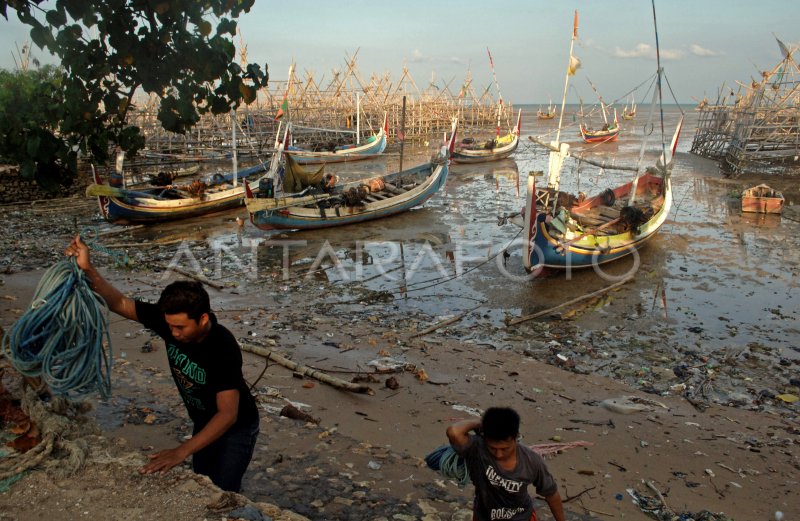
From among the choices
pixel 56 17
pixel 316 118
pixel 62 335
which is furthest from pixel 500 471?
pixel 316 118

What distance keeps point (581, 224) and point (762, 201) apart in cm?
657

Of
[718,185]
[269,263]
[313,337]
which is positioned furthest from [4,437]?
[718,185]

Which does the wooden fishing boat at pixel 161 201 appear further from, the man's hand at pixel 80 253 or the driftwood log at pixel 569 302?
the man's hand at pixel 80 253

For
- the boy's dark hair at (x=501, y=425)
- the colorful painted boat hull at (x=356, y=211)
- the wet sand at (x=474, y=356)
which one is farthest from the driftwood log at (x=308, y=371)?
the colorful painted boat hull at (x=356, y=211)

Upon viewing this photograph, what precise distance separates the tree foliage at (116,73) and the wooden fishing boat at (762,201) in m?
15.2

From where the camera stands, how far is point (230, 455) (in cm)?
261

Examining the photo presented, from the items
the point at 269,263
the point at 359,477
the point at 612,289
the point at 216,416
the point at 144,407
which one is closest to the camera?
the point at 216,416

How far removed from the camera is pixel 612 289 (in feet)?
31.5

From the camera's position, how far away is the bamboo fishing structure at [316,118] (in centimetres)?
2355

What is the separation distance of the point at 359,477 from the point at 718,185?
19.8m

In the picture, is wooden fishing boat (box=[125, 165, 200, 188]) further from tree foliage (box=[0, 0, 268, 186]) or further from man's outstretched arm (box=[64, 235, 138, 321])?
man's outstretched arm (box=[64, 235, 138, 321])

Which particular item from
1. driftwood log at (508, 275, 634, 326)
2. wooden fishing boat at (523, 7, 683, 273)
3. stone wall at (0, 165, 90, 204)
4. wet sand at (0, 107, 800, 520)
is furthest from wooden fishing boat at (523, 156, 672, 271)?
stone wall at (0, 165, 90, 204)

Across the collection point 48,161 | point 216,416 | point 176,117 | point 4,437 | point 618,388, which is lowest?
point 618,388

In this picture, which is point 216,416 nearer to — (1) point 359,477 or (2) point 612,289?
(1) point 359,477
